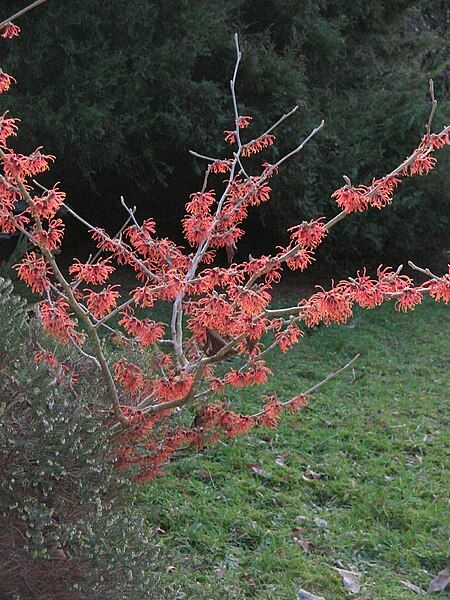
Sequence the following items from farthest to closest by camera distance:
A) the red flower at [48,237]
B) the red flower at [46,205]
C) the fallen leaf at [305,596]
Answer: the fallen leaf at [305,596] < the red flower at [48,237] < the red flower at [46,205]

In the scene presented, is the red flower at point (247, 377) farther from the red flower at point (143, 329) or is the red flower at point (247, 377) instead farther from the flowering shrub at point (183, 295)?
the red flower at point (143, 329)

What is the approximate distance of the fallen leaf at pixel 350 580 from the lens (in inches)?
142

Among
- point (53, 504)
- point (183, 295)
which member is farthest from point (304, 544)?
point (53, 504)

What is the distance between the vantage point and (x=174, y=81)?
25.0 feet

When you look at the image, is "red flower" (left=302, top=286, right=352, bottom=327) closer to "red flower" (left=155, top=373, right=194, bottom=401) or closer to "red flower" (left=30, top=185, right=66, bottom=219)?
"red flower" (left=155, top=373, right=194, bottom=401)

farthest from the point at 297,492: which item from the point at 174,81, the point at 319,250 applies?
the point at 319,250

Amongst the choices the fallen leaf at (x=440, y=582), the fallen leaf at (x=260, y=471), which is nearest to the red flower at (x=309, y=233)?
the fallen leaf at (x=440, y=582)

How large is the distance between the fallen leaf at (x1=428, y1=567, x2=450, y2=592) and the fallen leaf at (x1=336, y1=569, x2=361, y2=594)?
336 millimetres

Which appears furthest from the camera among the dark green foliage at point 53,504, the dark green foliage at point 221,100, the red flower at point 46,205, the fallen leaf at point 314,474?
the dark green foliage at point 221,100

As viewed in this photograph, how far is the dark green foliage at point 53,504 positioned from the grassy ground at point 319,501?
0.51 m

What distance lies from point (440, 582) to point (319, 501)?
0.85 m

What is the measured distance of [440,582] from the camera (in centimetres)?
377

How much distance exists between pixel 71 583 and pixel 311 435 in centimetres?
301

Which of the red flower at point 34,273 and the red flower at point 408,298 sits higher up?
the red flower at point 408,298
